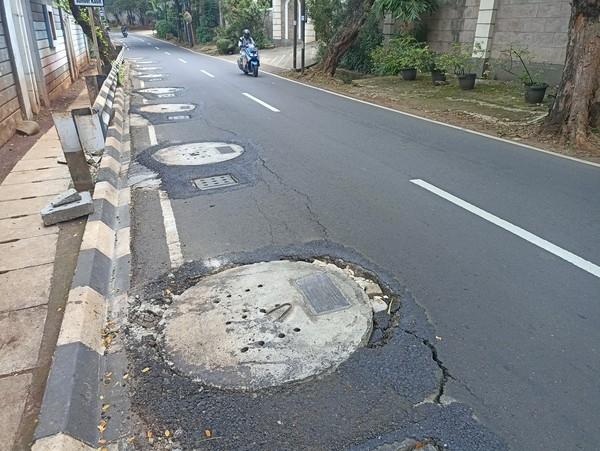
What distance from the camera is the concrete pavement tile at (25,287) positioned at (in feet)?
11.5

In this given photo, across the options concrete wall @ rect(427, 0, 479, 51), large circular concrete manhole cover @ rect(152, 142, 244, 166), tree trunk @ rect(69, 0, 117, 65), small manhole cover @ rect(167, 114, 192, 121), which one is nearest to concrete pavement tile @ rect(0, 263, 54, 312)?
large circular concrete manhole cover @ rect(152, 142, 244, 166)

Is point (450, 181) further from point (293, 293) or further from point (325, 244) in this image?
point (293, 293)

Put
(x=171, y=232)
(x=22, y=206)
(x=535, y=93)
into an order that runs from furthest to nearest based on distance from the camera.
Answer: (x=535, y=93) < (x=22, y=206) < (x=171, y=232)

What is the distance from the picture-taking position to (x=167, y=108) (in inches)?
472

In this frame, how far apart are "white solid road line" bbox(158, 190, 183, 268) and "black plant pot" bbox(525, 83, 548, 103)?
10007mm

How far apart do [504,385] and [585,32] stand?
8.02 meters

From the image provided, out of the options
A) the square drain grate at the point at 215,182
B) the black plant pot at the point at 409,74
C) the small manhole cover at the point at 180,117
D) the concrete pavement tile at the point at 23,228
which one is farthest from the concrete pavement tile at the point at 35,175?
the black plant pot at the point at 409,74

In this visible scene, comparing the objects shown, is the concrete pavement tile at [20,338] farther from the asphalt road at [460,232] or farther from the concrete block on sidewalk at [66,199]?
the concrete block on sidewalk at [66,199]

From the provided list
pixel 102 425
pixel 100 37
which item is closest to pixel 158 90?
pixel 100 37

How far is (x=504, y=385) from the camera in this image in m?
2.69

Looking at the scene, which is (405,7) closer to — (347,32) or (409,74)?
(409,74)

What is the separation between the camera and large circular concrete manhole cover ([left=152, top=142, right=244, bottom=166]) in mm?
7211

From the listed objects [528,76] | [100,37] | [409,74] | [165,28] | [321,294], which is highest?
[165,28]

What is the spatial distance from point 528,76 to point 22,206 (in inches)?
507
